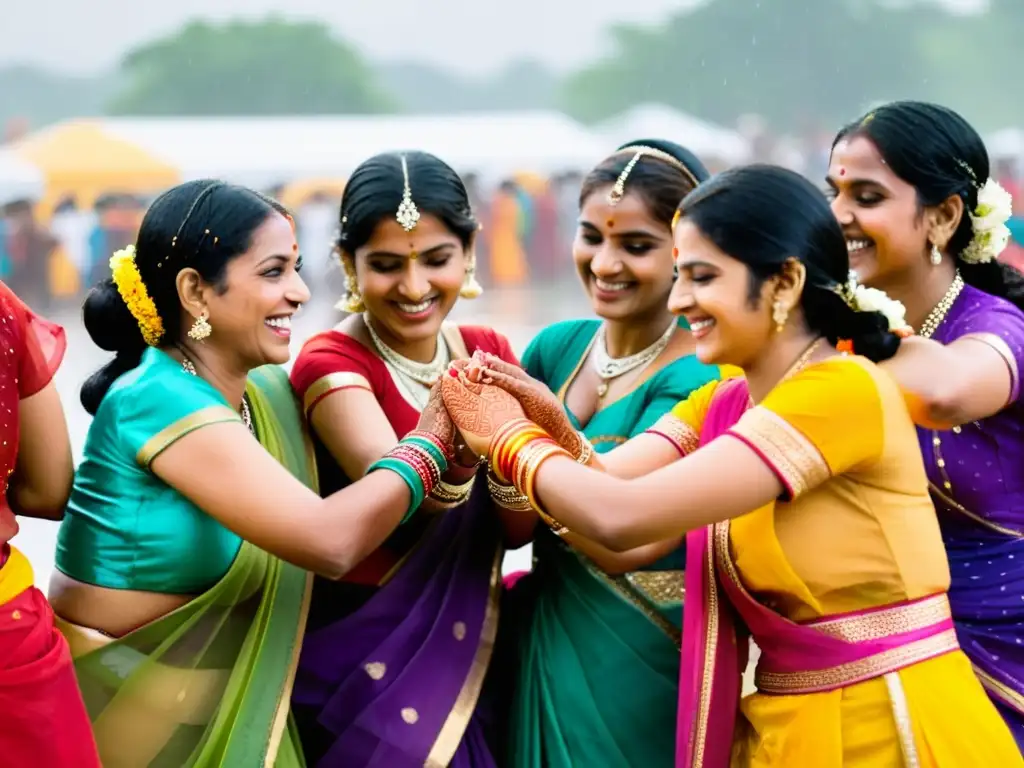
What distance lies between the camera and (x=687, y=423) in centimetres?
328

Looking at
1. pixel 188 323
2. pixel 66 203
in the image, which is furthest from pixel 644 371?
pixel 66 203

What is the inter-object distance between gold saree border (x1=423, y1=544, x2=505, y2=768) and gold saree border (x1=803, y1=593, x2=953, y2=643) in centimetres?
90

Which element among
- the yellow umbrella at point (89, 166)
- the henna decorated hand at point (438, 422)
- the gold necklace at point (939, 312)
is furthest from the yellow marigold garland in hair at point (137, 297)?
the yellow umbrella at point (89, 166)

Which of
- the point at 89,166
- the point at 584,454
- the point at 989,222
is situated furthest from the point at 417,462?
the point at 89,166

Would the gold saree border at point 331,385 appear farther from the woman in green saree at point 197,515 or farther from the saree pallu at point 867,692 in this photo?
the saree pallu at point 867,692

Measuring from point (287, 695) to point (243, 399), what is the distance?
69 centimetres

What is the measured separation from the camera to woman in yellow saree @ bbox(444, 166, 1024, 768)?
9.02 ft

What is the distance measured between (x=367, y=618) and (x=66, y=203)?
56.6 ft

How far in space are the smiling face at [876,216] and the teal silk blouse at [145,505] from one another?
1.47m

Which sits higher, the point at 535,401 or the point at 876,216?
the point at 876,216

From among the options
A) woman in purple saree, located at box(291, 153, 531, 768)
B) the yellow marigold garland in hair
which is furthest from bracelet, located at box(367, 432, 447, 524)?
the yellow marigold garland in hair

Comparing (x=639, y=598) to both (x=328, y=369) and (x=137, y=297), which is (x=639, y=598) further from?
(x=137, y=297)

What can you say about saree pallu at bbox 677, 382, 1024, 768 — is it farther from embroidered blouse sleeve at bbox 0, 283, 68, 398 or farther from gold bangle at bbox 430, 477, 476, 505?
embroidered blouse sleeve at bbox 0, 283, 68, 398

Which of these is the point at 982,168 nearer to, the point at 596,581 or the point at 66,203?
the point at 596,581
